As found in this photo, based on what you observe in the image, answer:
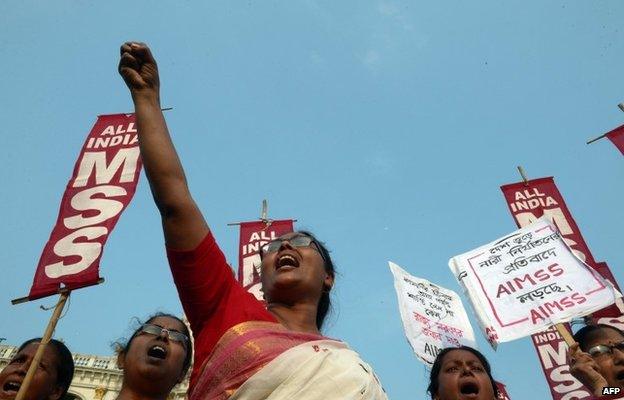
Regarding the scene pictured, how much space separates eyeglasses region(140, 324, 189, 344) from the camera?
3.43 meters

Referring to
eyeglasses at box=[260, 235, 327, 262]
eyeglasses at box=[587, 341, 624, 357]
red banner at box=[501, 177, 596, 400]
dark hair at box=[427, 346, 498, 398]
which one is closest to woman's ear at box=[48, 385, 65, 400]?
eyeglasses at box=[260, 235, 327, 262]

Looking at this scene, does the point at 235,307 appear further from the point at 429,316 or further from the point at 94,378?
the point at 94,378

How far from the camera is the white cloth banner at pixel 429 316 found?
256 inches

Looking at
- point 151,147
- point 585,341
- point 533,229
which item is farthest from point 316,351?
point 533,229

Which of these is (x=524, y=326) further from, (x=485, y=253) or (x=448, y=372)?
(x=448, y=372)

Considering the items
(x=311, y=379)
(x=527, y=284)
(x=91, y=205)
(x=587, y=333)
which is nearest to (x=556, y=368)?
(x=527, y=284)

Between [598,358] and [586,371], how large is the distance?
2.15 feet

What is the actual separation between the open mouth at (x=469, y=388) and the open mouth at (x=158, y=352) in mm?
2153

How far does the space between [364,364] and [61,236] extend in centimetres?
446

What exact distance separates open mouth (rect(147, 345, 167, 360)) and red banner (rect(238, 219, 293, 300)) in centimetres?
431

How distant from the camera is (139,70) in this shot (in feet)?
6.38

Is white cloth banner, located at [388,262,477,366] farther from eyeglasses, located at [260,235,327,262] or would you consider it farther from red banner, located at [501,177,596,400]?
eyeglasses, located at [260,235,327,262]

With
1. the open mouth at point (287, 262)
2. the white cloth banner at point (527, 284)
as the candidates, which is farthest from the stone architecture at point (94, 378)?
the open mouth at point (287, 262)

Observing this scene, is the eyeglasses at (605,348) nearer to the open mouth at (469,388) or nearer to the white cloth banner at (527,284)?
the white cloth banner at (527,284)
